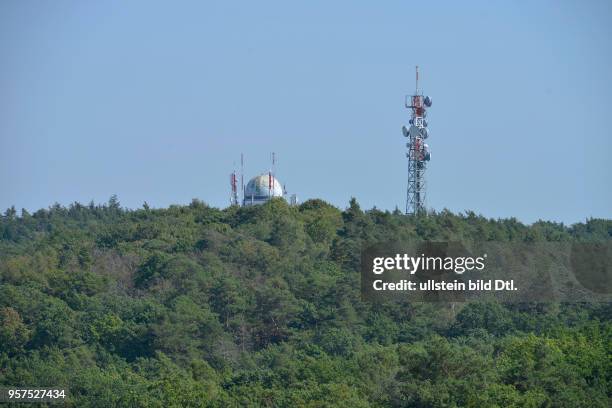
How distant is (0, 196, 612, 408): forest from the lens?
52.5 meters

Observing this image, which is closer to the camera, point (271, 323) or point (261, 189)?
point (271, 323)

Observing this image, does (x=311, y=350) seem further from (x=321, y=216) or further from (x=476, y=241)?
(x=321, y=216)

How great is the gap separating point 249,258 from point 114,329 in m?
14.3

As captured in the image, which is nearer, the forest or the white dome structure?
the forest

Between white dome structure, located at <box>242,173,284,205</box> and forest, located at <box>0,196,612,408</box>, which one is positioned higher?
white dome structure, located at <box>242,173,284,205</box>

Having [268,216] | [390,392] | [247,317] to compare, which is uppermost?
[268,216]

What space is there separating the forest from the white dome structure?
5.27ft

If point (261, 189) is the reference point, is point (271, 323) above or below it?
below

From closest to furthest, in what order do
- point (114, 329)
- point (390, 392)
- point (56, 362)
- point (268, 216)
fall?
1. point (390, 392)
2. point (56, 362)
3. point (114, 329)
4. point (268, 216)

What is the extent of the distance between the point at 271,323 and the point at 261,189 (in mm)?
22173

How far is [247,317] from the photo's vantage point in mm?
74875

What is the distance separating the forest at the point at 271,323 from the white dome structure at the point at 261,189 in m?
1.61

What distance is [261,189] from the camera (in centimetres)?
9556

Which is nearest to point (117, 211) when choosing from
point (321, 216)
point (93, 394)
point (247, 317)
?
point (321, 216)
